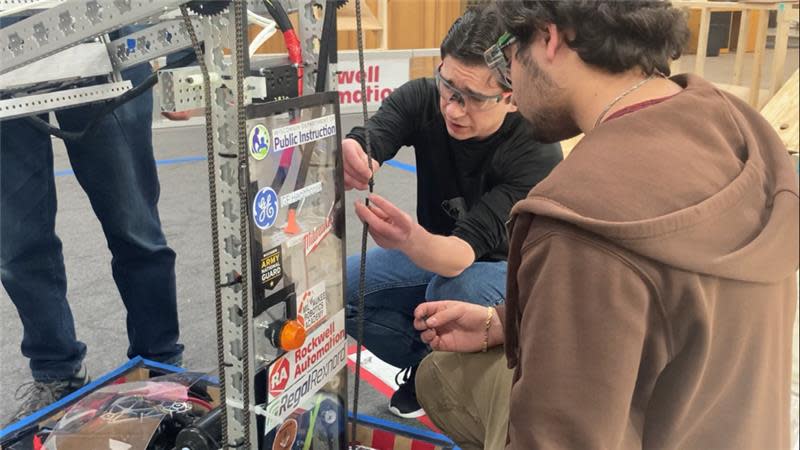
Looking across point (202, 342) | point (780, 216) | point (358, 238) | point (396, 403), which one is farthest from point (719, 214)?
point (358, 238)

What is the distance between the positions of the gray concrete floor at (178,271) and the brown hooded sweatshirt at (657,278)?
1.13 metres

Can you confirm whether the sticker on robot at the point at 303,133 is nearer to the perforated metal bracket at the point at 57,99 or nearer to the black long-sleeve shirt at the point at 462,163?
the black long-sleeve shirt at the point at 462,163

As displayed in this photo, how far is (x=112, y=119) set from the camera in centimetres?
168

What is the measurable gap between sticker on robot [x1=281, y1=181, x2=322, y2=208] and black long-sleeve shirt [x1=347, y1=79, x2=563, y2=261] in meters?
0.45

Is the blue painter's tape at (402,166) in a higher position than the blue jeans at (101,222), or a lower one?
lower

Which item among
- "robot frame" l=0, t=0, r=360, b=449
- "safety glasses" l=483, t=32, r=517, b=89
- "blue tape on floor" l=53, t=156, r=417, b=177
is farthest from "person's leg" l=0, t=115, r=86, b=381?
"blue tape on floor" l=53, t=156, r=417, b=177

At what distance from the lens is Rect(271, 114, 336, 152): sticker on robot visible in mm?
962

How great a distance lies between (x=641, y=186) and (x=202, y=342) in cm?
174

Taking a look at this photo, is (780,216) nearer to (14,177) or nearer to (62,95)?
(62,95)

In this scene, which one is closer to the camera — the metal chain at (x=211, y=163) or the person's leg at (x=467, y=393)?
the metal chain at (x=211, y=163)

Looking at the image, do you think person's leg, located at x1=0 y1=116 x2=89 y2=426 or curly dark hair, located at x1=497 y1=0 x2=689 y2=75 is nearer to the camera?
curly dark hair, located at x1=497 y1=0 x2=689 y2=75

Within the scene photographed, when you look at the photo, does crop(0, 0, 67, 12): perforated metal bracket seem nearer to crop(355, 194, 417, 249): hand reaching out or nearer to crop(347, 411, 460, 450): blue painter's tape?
crop(355, 194, 417, 249): hand reaching out

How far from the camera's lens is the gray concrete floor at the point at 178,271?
2.04 meters

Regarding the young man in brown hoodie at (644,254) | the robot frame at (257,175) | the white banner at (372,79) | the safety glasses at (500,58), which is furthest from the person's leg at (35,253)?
the white banner at (372,79)
